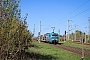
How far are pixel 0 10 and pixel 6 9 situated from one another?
0.48 m

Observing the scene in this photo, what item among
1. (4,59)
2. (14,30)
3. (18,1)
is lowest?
(4,59)

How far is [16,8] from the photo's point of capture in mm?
10305

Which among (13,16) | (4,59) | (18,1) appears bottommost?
(4,59)

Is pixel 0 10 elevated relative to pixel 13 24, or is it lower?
elevated

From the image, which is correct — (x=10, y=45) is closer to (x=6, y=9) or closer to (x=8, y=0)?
(x=6, y=9)

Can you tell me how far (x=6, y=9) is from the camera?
9586mm

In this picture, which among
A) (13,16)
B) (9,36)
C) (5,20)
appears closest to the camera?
(9,36)

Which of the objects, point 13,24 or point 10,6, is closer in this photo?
point 13,24

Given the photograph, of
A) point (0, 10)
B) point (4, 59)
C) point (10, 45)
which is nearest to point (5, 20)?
point (0, 10)

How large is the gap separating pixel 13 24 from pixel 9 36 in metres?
0.64

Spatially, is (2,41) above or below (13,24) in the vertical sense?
below

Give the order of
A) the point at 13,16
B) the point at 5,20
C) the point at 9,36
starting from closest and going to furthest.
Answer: the point at 9,36 → the point at 5,20 → the point at 13,16

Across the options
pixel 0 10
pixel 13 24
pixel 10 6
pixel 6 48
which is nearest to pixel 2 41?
pixel 6 48

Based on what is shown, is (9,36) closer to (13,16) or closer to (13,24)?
(13,24)
